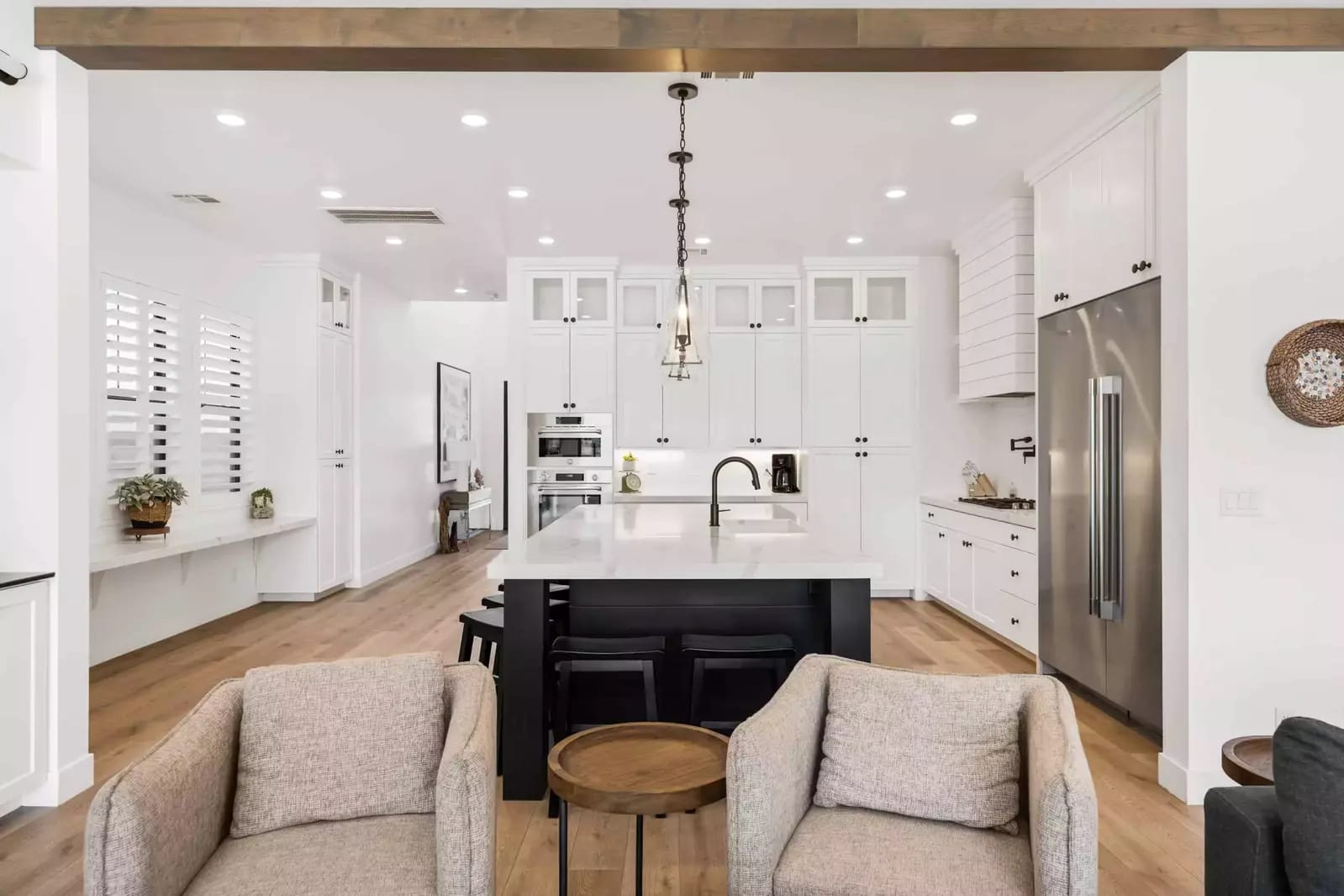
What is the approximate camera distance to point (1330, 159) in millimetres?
2816

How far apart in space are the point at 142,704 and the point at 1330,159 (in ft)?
17.5

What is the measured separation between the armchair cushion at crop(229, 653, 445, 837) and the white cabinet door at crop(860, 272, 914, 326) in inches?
212

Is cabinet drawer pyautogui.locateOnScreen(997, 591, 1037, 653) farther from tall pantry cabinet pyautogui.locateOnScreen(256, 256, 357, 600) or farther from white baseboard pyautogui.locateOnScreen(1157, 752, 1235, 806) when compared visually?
tall pantry cabinet pyautogui.locateOnScreen(256, 256, 357, 600)

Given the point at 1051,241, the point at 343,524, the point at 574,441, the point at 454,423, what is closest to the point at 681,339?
the point at 1051,241

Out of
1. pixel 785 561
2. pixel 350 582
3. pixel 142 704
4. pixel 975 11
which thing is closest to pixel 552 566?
pixel 785 561

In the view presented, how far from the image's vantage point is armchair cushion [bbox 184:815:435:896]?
149cm

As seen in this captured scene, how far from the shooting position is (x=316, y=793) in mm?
1731

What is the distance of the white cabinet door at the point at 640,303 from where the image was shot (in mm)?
6602

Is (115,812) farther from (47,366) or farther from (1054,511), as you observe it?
(1054,511)

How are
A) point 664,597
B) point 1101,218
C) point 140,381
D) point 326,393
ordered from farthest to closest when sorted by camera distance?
point 326,393, point 140,381, point 1101,218, point 664,597

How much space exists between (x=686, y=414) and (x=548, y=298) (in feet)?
4.68

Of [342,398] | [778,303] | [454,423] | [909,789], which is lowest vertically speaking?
[909,789]

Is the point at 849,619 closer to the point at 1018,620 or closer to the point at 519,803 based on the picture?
the point at 519,803

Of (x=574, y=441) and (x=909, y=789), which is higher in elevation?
(x=574, y=441)
